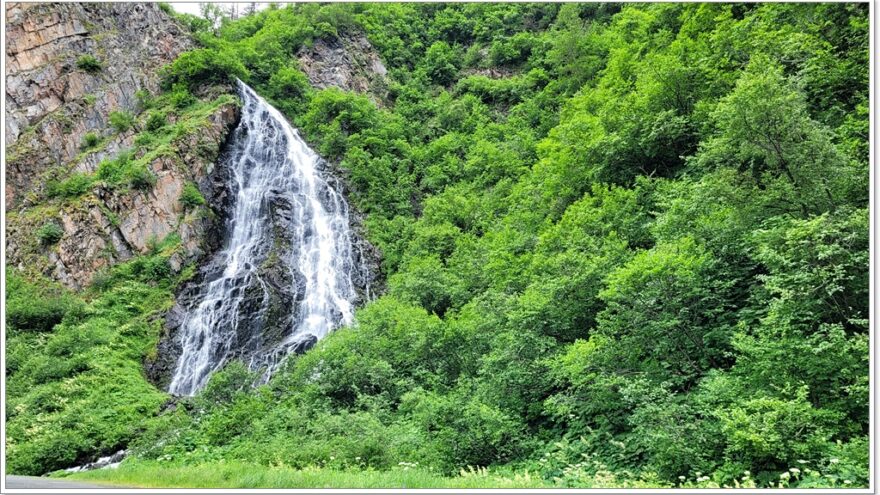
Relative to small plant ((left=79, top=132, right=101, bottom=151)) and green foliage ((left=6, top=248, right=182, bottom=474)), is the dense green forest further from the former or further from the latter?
small plant ((left=79, top=132, right=101, bottom=151))

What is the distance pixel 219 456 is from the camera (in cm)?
1127

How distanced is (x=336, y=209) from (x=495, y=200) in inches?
394

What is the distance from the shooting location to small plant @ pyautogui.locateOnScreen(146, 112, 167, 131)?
29.8m

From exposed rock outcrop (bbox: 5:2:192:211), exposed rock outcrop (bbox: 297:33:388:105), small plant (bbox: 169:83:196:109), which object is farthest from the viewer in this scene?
exposed rock outcrop (bbox: 297:33:388:105)

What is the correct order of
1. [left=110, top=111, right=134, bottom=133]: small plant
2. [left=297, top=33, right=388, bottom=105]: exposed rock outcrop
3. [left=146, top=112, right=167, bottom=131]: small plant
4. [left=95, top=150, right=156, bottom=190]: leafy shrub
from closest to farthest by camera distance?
[left=95, top=150, right=156, bottom=190]: leafy shrub
[left=110, top=111, right=134, bottom=133]: small plant
[left=146, top=112, right=167, bottom=131]: small plant
[left=297, top=33, right=388, bottom=105]: exposed rock outcrop

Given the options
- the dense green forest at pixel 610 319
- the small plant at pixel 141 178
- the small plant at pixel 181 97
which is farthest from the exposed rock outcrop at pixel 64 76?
the dense green forest at pixel 610 319

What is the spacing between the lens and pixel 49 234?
930 inches

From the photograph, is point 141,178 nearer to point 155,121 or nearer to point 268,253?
point 155,121

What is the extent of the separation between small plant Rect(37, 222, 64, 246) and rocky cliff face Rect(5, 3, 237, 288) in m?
0.15

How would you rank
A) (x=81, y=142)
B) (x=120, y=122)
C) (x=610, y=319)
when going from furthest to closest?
(x=120, y=122) < (x=81, y=142) < (x=610, y=319)

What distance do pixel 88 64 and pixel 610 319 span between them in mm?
35157

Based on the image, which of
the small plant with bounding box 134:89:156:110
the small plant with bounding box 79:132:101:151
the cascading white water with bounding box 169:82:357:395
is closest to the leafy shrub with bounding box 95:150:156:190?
the small plant with bounding box 79:132:101:151

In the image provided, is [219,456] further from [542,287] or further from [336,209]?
[336,209]

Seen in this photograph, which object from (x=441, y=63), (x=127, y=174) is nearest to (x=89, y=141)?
(x=127, y=174)
